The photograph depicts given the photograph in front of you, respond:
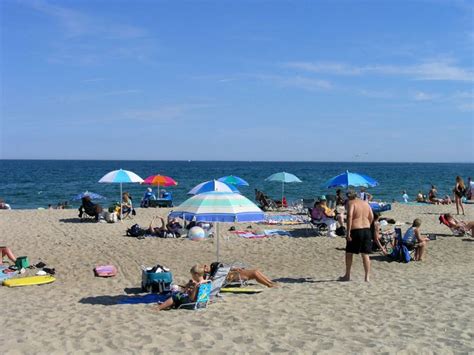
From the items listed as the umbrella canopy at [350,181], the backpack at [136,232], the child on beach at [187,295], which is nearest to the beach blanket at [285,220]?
the umbrella canopy at [350,181]

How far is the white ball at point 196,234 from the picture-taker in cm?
1338

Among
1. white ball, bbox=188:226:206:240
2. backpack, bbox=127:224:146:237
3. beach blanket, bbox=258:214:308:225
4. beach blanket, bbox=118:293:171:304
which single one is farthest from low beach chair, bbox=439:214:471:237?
beach blanket, bbox=118:293:171:304

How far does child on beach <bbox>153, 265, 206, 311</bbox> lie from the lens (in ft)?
23.6

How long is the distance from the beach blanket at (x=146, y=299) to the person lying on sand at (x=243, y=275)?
0.80 meters

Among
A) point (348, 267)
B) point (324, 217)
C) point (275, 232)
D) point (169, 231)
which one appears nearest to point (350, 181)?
point (324, 217)

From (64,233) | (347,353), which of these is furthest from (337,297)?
(64,233)

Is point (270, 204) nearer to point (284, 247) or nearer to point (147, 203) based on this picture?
point (147, 203)

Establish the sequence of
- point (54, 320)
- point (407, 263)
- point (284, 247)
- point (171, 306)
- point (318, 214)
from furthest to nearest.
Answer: point (318, 214) → point (284, 247) → point (407, 263) → point (171, 306) → point (54, 320)

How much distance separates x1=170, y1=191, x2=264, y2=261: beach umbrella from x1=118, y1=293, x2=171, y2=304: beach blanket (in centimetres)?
126

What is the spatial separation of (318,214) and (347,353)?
8830mm

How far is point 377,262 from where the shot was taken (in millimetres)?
10695

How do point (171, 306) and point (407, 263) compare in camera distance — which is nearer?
point (171, 306)

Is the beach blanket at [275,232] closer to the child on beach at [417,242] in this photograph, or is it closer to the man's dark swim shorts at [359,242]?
the child on beach at [417,242]

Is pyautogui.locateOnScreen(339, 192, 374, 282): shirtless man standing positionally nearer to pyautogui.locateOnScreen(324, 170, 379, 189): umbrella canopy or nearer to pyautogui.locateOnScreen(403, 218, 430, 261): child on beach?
pyautogui.locateOnScreen(403, 218, 430, 261): child on beach
